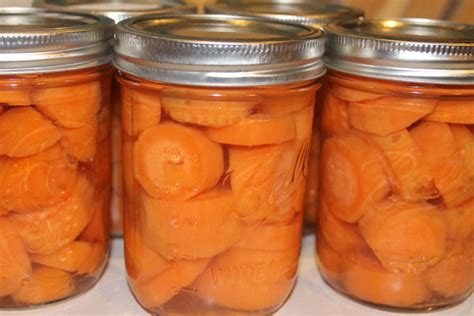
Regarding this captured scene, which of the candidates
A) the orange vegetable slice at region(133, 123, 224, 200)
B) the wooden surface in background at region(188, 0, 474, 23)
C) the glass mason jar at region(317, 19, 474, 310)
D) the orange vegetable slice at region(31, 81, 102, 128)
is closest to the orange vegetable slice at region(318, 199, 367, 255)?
the glass mason jar at region(317, 19, 474, 310)

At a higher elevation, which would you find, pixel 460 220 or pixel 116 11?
pixel 116 11

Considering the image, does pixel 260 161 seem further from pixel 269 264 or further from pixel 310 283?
pixel 310 283

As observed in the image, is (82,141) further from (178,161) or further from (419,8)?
(419,8)

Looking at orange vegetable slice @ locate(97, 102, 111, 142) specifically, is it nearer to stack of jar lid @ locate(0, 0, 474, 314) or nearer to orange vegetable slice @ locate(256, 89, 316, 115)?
stack of jar lid @ locate(0, 0, 474, 314)

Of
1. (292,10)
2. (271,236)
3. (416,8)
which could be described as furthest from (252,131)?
(416,8)

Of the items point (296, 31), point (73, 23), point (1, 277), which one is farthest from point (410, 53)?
point (1, 277)

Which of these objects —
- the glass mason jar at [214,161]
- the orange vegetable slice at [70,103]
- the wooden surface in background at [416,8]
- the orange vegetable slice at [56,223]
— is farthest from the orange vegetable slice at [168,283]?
the wooden surface in background at [416,8]
